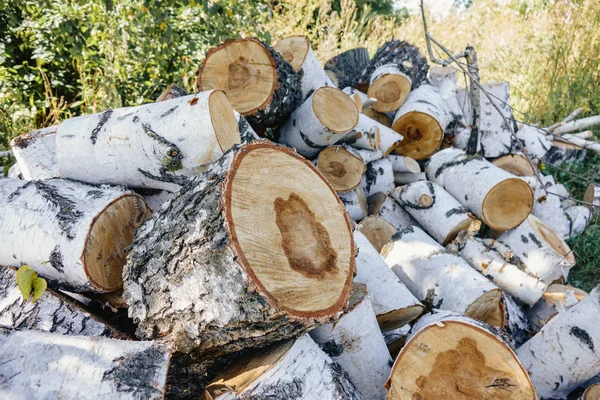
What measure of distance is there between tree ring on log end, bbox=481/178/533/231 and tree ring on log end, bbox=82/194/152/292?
200 cm

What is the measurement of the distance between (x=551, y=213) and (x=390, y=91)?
4.80ft

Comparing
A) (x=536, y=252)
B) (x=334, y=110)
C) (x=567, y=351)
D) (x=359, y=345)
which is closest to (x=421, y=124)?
(x=334, y=110)

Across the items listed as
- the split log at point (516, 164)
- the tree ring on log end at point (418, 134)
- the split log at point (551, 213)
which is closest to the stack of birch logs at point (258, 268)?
the split log at point (551, 213)

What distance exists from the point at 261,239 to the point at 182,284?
0.29 meters

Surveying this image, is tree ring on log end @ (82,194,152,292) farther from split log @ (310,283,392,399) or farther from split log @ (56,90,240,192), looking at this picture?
split log @ (310,283,392,399)

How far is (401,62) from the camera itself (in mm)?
3980

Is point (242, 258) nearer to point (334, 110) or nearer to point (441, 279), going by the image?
point (441, 279)

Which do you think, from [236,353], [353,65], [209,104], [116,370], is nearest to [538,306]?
[236,353]

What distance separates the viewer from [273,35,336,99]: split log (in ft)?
10.0

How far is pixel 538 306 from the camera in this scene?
2631mm

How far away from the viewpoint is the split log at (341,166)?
9.59 ft

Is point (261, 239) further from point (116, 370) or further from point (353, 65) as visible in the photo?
point (353, 65)

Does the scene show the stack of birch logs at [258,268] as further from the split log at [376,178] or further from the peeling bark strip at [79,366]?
the split log at [376,178]

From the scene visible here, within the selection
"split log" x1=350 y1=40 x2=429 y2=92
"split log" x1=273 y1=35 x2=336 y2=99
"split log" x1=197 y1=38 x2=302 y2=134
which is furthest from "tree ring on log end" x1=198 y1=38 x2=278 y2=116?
"split log" x1=350 y1=40 x2=429 y2=92
